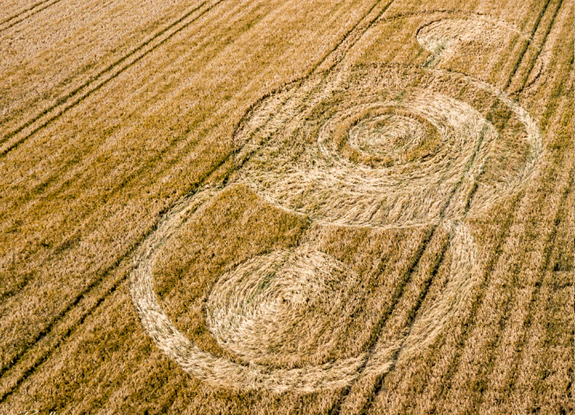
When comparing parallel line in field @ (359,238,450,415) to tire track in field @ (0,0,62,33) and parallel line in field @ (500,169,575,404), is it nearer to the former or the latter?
parallel line in field @ (500,169,575,404)

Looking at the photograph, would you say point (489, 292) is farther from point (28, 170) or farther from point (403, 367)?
point (28, 170)

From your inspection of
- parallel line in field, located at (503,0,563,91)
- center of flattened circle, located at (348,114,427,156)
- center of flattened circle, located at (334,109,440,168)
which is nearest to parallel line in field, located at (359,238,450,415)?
center of flattened circle, located at (334,109,440,168)

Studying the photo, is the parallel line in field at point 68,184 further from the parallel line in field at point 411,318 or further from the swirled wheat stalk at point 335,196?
the parallel line in field at point 411,318

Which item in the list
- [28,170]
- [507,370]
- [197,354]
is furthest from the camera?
[28,170]

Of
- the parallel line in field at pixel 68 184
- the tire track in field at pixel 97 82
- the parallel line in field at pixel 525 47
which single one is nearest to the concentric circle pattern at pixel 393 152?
the parallel line in field at pixel 525 47

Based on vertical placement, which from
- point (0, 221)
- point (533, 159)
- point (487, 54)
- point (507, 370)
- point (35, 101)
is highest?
point (35, 101)

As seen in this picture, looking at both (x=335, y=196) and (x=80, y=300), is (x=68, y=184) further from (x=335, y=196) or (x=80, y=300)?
(x=335, y=196)

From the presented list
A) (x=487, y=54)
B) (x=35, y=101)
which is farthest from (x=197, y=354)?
(x=487, y=54)

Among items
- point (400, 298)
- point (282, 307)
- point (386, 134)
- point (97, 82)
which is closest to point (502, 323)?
point (400, 298)
